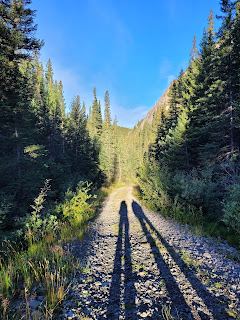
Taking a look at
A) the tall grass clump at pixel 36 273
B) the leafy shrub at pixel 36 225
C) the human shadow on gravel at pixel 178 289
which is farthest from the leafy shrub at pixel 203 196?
the leafy shrub at pixel 36 225

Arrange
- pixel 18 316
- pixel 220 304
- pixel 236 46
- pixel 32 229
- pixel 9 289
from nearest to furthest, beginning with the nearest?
1. pixel 18 316
2. pixel 220 304
3. pixel 9 289
4. pixel 32 229
5. pixel 236 46

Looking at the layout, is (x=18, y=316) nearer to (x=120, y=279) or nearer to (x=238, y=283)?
(x=120, y=279)

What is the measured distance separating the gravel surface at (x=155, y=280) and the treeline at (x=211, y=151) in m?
2.03

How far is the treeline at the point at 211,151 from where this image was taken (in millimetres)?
7543

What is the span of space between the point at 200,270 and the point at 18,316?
3.90 metres

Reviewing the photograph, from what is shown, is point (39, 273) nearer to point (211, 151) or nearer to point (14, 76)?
point (14, 76)

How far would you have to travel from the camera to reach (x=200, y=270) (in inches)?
146

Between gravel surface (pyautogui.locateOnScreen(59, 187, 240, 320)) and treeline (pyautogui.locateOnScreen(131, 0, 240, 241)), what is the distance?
203 centimetres

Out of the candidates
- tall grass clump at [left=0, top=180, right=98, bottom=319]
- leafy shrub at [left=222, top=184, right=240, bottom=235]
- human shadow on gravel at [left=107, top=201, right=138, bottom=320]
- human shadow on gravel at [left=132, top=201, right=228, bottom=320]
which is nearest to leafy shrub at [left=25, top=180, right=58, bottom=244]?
tall grass clump at [left=0, top=180, right=98, bottom=319]

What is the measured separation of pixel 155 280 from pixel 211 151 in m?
13.8

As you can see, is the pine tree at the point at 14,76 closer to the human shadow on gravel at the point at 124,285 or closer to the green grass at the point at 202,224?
the human shadow on gravel at the point at 124,285

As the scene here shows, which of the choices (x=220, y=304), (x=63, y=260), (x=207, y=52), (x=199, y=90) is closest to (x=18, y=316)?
(x=63, y=260)

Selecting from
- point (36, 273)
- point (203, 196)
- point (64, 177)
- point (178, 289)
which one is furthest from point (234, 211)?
point (64, 177)

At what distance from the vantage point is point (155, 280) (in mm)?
3416
